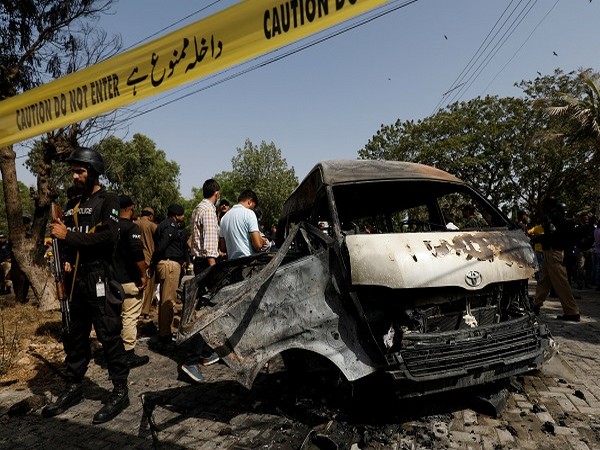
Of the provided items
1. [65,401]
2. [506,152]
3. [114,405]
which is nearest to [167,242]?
[65,401]

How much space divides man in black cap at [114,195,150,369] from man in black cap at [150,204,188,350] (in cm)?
38

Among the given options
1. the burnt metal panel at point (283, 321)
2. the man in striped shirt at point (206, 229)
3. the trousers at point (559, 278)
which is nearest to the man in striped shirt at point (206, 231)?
the man in striped shirt at point (206, 229)

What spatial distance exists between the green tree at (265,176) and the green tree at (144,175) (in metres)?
10.6

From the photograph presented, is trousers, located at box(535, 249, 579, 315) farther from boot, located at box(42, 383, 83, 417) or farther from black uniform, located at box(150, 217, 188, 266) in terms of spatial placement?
boot, located at box(42, 383, 83, 417)

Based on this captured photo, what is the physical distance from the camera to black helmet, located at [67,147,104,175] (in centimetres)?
336

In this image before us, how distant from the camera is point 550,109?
14.7 meters

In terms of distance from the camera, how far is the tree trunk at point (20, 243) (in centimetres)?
736

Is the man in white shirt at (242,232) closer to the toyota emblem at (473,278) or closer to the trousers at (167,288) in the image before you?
the trousers at (167,288)

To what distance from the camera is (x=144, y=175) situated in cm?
3778

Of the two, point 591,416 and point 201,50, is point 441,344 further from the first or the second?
point 201,50

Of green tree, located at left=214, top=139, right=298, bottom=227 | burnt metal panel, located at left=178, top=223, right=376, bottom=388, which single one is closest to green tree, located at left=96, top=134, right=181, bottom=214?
green tree, located at left=214, top=139, right=298, bottom=227

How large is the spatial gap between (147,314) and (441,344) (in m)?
5.76

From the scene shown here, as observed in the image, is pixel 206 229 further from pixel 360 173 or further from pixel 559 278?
pixel 559 278

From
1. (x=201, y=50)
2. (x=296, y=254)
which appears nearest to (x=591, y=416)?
(x=296, y=254)
